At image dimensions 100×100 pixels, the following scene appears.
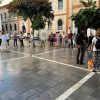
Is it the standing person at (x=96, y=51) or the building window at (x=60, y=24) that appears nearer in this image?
the standing person at (x=96, y=51)

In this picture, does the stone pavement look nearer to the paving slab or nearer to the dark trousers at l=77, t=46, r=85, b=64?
the paving slab

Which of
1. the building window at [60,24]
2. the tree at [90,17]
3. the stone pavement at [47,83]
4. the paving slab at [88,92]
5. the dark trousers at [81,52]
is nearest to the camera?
the paving slab at [88,92]

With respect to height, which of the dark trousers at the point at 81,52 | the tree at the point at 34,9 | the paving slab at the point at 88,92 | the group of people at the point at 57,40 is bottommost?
the paving slab at the point at 88,92

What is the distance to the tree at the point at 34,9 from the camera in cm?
1647

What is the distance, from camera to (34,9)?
16.7 metres

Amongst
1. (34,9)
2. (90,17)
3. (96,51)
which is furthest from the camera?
(34,9)

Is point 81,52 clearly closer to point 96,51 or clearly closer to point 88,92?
point 96,51

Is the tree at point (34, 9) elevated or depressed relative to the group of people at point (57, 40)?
elevated

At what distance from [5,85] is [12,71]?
6.02ft

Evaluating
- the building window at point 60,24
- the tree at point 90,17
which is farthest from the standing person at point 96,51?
the building window at point 60,24

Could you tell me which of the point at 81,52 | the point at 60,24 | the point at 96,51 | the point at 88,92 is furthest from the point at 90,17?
the point at 60,24

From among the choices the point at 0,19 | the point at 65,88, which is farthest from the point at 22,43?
the point at 0,19

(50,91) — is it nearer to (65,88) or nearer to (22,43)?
(65,88)

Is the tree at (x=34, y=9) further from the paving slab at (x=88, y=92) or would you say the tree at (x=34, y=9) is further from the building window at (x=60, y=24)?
the paving slab at (x=88, y=92)
